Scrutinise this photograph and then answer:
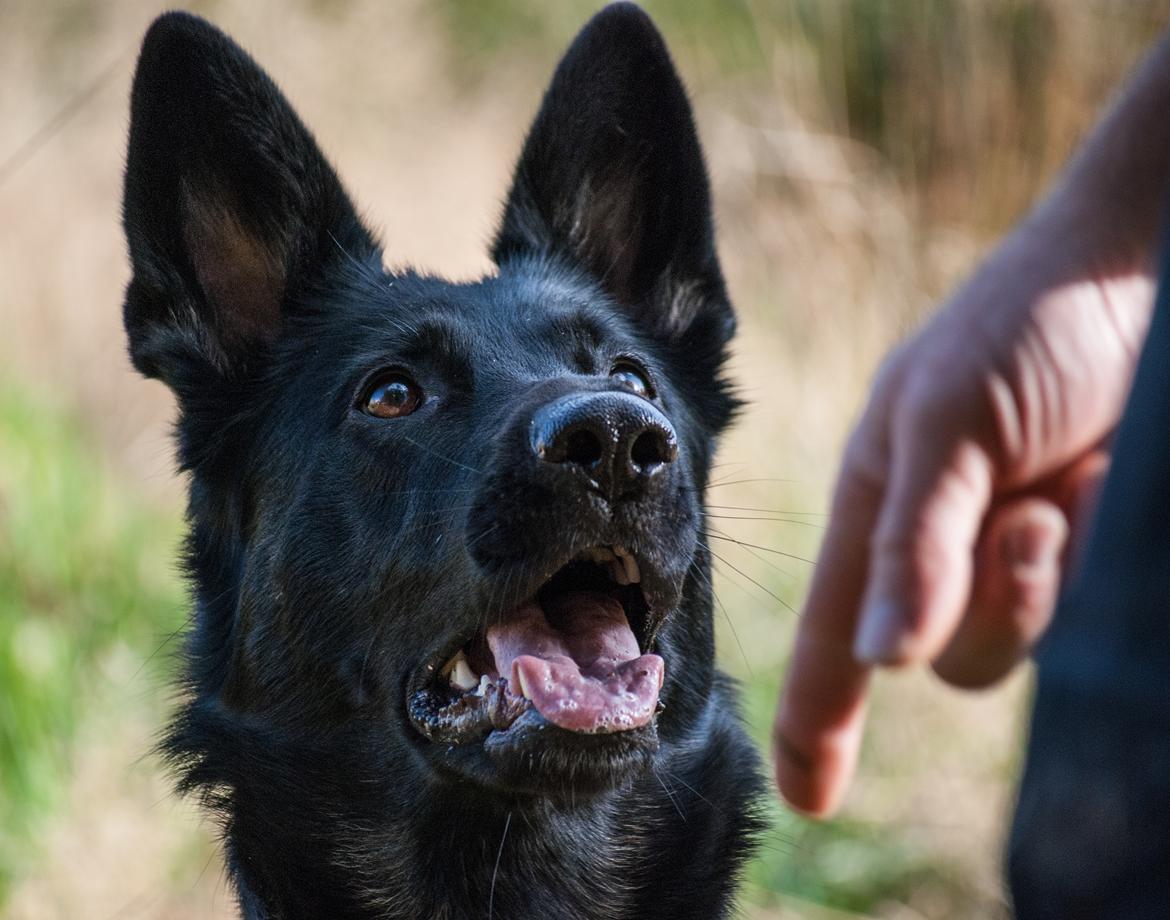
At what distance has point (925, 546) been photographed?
1309 millimetres

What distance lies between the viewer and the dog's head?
2.30m

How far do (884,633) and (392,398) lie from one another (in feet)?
5.61

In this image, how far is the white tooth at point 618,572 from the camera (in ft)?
8.04

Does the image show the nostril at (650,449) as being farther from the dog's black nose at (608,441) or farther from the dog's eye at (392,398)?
the dog's eye at (392,398)

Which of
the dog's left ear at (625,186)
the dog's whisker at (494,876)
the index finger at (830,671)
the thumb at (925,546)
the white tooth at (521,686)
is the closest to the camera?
the thumb at (925,546)

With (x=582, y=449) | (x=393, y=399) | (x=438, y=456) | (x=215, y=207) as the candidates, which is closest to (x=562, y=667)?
(x=582, y=449)

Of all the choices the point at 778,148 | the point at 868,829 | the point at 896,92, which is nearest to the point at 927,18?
the point at 896,92

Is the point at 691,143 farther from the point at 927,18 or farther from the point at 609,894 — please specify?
the point at 927,18

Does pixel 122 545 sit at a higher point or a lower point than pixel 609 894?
higher

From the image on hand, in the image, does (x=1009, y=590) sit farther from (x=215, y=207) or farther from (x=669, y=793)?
(x=215, y=207)

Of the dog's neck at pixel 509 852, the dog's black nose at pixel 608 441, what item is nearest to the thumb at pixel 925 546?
the dog's black nose at pixel 608 441

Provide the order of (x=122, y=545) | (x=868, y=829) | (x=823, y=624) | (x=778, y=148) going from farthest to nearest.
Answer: (x=778, y=148) → (x=122, y=545) → (x=868, y=829) → (x=823, y=624)

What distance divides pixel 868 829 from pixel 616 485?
3.39 meters

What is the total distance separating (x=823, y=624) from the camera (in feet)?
5.16
